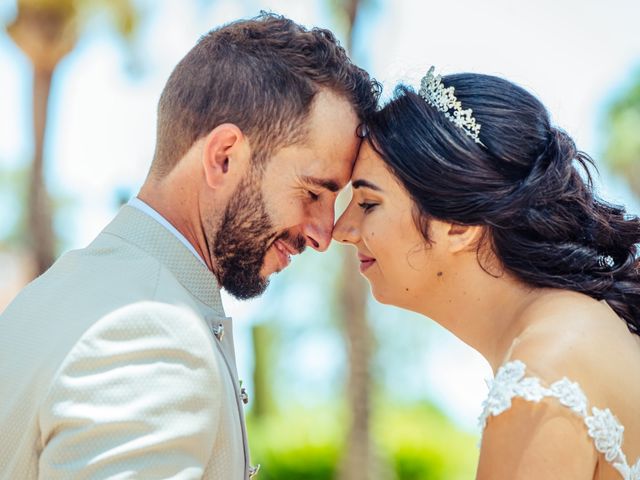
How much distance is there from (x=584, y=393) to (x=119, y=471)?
5.04ft

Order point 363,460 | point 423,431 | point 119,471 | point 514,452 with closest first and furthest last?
point 119,471, point 514,452, point 363,460, point 423,431

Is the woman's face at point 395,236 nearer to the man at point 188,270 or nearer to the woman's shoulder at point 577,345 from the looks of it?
the man at point 188,270

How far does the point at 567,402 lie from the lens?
3.11 m

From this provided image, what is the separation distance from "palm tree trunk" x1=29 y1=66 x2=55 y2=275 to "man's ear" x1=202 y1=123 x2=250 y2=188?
42.1 feet

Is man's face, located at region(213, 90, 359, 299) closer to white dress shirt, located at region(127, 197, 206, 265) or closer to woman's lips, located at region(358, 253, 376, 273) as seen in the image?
white dress shirt, located at region(127, 197, 206, 265)

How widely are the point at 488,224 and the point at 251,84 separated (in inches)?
41.2

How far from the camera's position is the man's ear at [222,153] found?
325cm

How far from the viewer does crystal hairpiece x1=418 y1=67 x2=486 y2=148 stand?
12.2 ft

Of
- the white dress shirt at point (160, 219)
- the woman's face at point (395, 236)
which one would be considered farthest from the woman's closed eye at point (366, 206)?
the white dress shirt at point (160, 219)

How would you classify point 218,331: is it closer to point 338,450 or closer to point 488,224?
point 488,224

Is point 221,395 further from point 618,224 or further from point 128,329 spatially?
point 618,224

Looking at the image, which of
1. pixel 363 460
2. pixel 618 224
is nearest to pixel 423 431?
pixel 363 460

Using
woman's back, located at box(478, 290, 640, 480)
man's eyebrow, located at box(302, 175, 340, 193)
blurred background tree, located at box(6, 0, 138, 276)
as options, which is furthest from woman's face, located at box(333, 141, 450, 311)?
blurred background tree, located at box(6, 0, 138, 276)

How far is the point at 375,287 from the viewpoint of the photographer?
3.99 meters
